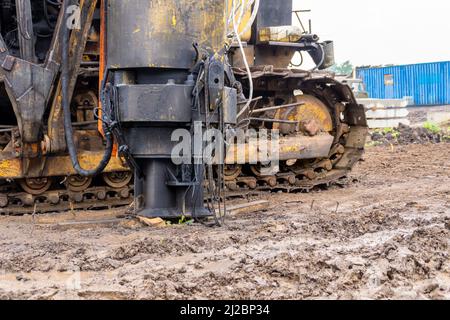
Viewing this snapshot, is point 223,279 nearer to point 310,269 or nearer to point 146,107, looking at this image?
point 310,269

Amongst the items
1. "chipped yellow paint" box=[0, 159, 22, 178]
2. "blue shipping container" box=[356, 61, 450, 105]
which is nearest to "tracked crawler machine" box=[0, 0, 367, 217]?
"chipped yellow paint" box=[0, 159, 22, 178]

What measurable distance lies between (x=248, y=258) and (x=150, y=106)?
6.51ft

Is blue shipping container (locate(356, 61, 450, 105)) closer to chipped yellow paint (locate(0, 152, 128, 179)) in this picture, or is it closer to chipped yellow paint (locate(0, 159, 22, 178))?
chipped yellow paint (locate(0, 152, 128, 179))

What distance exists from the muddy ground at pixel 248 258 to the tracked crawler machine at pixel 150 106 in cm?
60

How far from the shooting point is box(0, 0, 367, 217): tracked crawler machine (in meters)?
5.95

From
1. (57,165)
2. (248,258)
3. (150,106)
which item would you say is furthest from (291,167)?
(248,258)

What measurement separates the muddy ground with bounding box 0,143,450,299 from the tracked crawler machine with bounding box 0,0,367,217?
1.98 feet

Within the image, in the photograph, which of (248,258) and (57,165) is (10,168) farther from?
(248,258)

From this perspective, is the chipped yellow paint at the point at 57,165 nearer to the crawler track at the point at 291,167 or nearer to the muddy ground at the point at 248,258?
the crawler track at the point at 291,167

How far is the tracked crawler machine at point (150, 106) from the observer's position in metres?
5.95

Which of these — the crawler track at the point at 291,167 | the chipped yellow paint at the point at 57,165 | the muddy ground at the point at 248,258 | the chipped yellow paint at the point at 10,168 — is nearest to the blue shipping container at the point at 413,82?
the crawler track at the point at 291,167

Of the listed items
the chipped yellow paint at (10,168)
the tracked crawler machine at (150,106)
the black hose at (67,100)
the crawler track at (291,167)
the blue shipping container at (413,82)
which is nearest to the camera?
the tracked crawler machine at (150,106)

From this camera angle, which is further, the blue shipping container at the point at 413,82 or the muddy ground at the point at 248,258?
the blue shipping container at the point at 413,82
